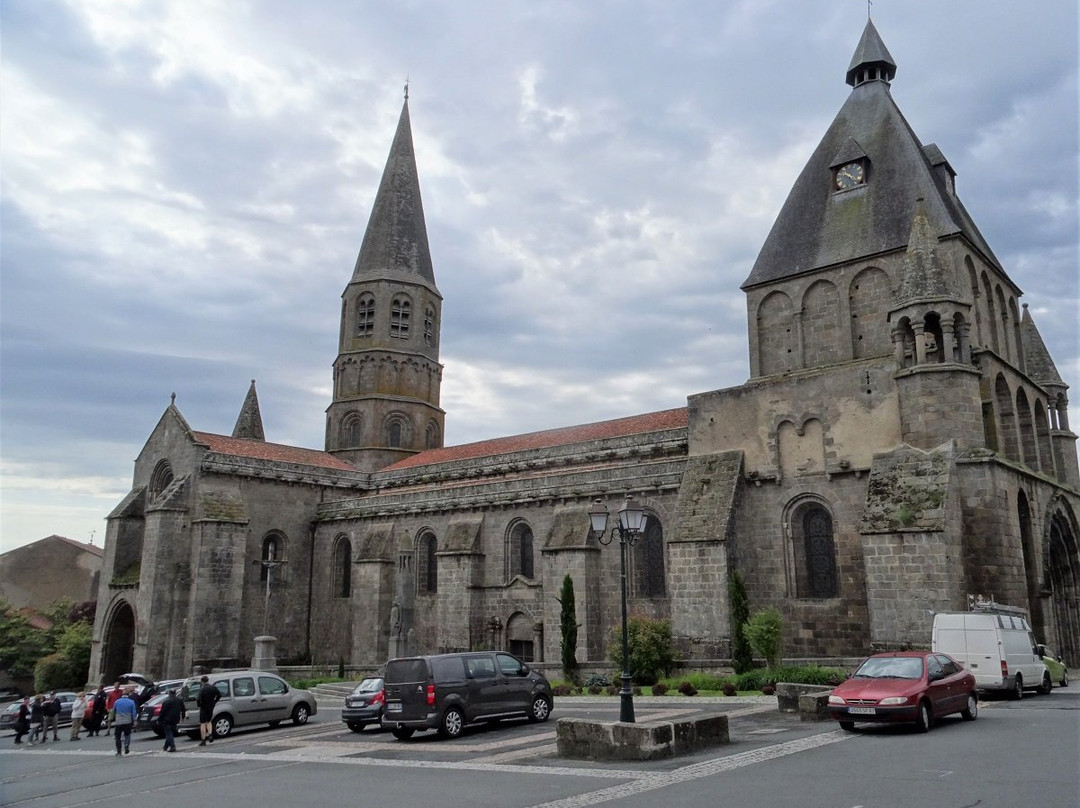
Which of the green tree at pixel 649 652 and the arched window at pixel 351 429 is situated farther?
the arched window at pixel 351 429

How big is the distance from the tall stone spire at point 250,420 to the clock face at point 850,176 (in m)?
37.5

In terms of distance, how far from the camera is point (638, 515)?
16.1 meters

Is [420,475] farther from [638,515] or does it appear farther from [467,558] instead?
[638,515]

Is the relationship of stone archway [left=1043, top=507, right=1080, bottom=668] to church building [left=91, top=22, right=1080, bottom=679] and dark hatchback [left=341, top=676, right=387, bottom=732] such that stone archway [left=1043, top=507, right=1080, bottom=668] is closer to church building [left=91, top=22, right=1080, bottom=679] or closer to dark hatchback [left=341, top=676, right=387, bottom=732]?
church building [left=91, top=22, right=1080, bottom=679]

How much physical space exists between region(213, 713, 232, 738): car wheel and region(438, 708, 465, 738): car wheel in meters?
7.10

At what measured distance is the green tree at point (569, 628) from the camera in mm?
28391

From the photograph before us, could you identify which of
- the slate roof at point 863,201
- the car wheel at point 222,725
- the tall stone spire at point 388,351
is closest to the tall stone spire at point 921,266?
the slate roof at point 863,201

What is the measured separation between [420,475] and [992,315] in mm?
27398

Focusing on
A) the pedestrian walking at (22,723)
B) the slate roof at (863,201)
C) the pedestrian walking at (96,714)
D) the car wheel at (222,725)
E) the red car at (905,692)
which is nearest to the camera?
the red car at (905,692)

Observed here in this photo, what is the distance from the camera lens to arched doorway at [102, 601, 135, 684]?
128 ft

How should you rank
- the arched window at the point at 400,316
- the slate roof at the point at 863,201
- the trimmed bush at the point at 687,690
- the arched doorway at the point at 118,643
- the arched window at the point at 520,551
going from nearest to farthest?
the trimmed bush at the point at 687,690
the slate roof at the point at 863,201
the arched window at the point at 520,551
the arched doorway at the point at 118,643
the arched window at the point at 400,316

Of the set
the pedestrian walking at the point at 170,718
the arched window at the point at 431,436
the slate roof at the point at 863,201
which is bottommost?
the pedestrian walking at the point at 170,718

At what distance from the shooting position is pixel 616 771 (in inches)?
459

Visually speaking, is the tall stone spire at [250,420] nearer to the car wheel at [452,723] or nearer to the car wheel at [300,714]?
the car wheel at [300,714]
